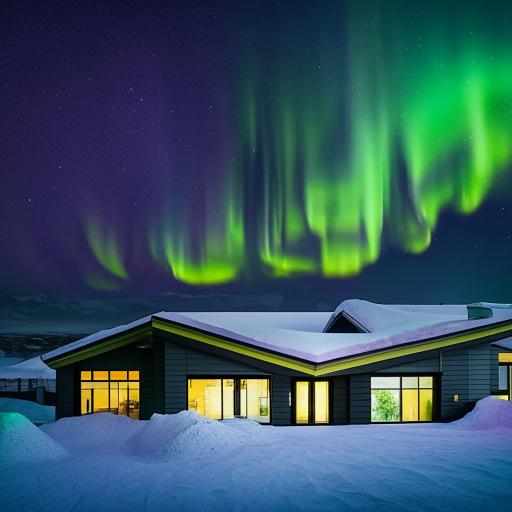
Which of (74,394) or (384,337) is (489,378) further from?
(74,394)

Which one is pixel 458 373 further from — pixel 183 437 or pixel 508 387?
pixel 183 437

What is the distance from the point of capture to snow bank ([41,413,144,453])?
14258 millimetres

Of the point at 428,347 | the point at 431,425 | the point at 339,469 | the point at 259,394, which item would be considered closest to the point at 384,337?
the point at 428,347

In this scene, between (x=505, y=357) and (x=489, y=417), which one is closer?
(x=489, y=417)

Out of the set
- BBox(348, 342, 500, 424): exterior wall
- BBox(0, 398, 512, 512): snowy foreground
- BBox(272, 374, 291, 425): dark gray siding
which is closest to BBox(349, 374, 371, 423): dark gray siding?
BBox(0, 398, 512, 512): snowy foreground

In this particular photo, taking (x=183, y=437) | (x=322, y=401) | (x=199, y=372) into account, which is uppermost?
(x=199, y=372)

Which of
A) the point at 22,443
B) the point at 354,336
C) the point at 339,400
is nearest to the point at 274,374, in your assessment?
the point at 339,400

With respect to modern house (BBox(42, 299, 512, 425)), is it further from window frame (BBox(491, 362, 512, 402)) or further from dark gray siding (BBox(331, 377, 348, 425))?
window frame (BBox(491, 362, 512, 402))

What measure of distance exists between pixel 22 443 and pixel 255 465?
5.74 m

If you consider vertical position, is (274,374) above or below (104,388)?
above

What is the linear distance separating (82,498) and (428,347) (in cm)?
1167

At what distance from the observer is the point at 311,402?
1702cm

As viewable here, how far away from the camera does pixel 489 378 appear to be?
673 inches

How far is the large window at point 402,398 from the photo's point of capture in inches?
667
